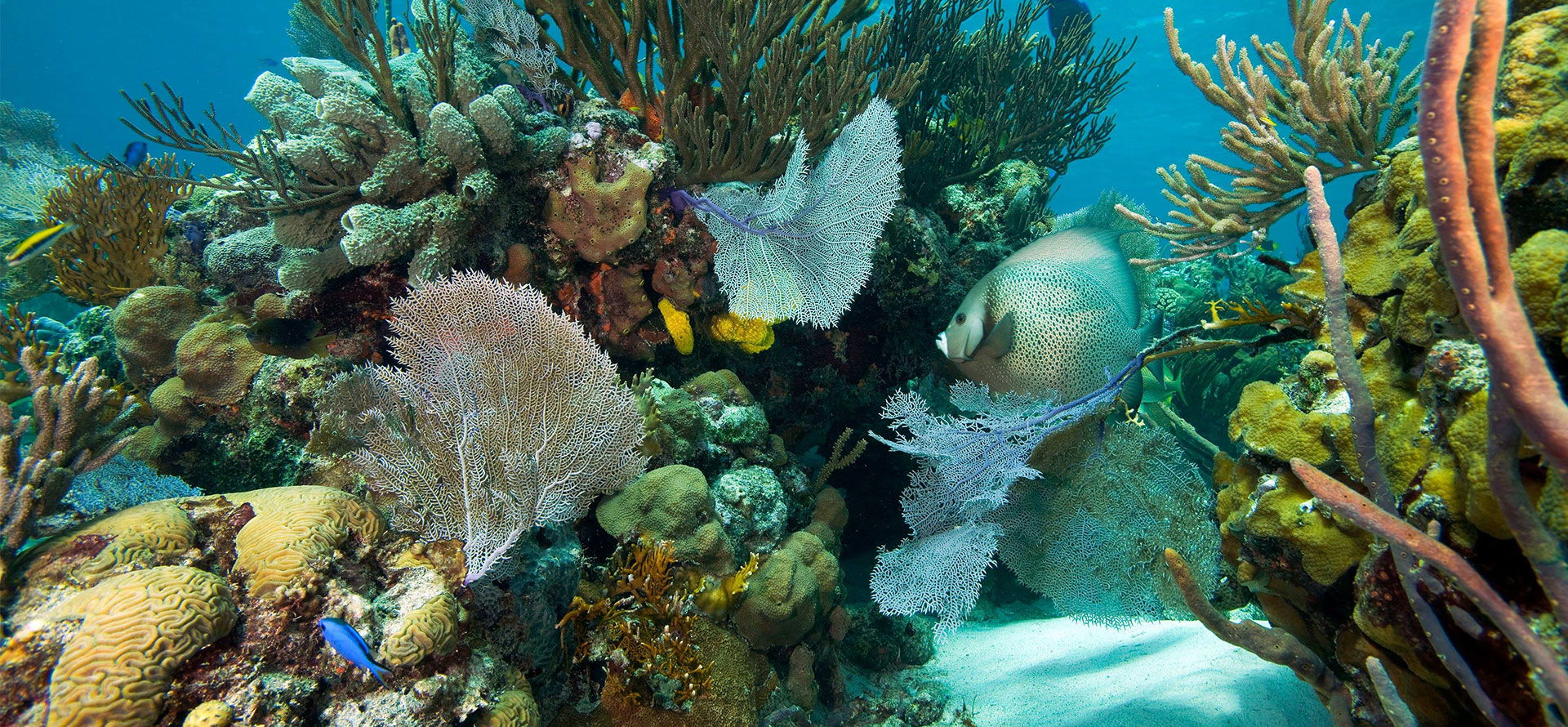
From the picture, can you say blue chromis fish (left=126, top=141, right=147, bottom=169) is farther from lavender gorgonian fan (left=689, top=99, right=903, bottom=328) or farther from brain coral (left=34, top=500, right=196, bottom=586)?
lavender gorgonian fan (left=689, top=99, right=903, bottom=328)

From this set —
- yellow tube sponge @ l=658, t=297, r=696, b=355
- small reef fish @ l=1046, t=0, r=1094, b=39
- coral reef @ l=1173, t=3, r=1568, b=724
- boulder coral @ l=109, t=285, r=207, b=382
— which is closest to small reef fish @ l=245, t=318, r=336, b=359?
boulder coral @ l=109, t=285, r=207, b=382

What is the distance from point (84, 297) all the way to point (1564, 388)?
25.9ft

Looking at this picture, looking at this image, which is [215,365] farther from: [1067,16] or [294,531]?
[1067,16]

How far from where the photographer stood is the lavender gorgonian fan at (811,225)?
3.85 meters

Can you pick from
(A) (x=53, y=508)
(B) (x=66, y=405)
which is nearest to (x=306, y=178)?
(B) (x=66, y=405)

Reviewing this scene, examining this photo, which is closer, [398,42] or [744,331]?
[744,331]

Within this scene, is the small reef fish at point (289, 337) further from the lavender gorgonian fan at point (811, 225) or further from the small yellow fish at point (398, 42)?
the small yellow fish at point (398, 42)

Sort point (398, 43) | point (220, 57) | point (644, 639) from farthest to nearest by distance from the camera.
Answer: point (220, 57) < point (398, 43) < point (644, 639)

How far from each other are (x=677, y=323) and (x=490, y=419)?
1.67 meters

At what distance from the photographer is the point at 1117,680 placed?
3.58m

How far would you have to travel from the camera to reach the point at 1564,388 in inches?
53.8

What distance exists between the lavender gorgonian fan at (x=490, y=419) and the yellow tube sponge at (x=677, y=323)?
3.97ft

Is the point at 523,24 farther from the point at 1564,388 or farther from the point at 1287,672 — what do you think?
the point at 1287,672

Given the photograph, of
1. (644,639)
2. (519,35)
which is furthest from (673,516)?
(519,35)
